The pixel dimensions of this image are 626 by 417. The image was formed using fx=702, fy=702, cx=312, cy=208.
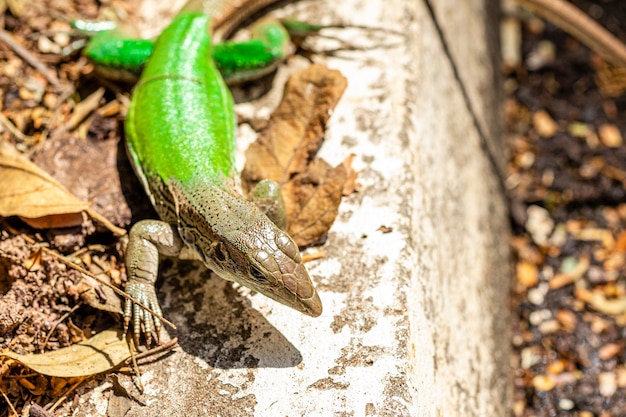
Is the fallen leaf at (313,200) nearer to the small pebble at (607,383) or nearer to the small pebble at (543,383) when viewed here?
the small pebble at (543,383)

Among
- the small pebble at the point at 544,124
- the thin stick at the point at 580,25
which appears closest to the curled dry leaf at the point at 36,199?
the thin stick at the point at 580,25

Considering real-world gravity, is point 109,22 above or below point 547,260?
above

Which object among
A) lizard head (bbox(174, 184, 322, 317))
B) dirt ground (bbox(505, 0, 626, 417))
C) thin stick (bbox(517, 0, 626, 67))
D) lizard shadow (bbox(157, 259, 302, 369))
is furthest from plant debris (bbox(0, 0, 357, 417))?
dirt ground (bbox(505, 0, 626, 417))

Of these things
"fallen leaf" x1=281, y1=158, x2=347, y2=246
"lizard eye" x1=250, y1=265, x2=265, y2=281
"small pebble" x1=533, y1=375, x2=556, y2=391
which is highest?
"lizard eye" x1=250, y1=265, x2=265, y2=281

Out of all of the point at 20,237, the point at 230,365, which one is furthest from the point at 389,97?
the point at 20,237

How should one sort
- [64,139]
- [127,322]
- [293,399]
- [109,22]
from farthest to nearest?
[109,22], [64,139], [127,322], [293,399]

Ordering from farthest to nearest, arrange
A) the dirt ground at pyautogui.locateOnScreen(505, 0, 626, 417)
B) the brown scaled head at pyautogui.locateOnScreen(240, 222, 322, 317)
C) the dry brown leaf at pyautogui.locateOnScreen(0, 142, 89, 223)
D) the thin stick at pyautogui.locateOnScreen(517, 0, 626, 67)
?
the thin stick at pyautogui.locateOnScreen(517, 0, 626, 67) → the dirt ground at pyautogui.locateOnScreen(505, 0, 626, 417) → the dry brown leaf at pyautogui.locateOnScreen(0, 142, 89, 223) → the brown scaled head at pyautogui.locateOnScreen(240, 222, 322, 317)

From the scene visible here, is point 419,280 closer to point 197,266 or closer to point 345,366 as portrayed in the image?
point 345,366

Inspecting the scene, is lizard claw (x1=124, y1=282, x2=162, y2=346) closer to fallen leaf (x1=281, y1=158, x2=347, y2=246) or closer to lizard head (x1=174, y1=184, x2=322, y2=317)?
lizard head (x1=174, y1=184, x2=322, y2=317)
